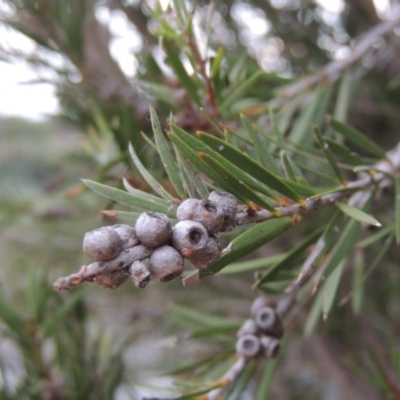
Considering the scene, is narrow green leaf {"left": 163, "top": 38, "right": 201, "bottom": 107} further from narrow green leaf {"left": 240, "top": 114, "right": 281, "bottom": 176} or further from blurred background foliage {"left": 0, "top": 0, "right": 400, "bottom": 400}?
narrow green leaf {"left": 240, "top": 114, "right": 281, "bottom": 176}

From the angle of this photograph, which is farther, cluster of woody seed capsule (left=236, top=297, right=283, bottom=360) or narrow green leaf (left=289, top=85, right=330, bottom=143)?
narrow green leaf (left=289, top=85, right=330, bottom=143)

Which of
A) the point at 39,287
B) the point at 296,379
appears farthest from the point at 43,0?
the point at 296,379

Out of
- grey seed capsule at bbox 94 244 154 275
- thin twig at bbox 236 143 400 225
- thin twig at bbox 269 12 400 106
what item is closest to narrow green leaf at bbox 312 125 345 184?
thin twig at bbox 236 143 400 225

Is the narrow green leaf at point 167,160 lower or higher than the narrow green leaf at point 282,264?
higher

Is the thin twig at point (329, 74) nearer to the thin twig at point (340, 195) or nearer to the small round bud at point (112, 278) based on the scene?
the thin twig at point (340, 195)

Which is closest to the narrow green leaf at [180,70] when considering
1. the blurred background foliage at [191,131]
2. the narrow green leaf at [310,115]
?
the blurred background foliage at [191,131]

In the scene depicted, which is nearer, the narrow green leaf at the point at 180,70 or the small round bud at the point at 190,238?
the small round bud at the point at 190,238
